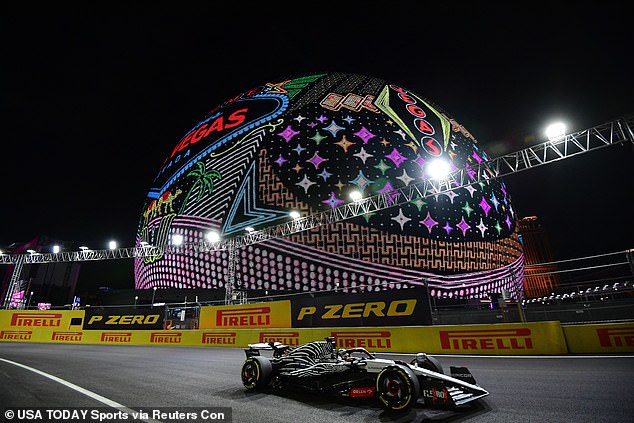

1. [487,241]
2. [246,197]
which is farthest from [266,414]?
[487,241]

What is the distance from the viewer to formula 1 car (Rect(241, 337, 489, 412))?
2920 mm

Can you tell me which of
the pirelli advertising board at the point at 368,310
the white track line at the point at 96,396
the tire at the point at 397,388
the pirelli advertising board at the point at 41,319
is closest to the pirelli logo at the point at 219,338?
the pirelli advertising board at the point at 368,310

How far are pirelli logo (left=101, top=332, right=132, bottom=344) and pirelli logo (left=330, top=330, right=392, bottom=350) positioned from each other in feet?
39.3

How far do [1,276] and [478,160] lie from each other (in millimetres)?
70160

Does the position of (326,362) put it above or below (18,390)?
above

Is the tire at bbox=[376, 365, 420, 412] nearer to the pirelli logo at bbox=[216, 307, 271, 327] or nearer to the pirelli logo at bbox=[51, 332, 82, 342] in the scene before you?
the pirelli logo at bbox=[216, 307, 271, 327]

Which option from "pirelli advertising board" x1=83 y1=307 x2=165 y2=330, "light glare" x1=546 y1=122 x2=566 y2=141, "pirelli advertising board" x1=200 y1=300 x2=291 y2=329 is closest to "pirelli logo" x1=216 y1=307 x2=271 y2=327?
"pirelli advertising board" x1=200 y1=300 x2=291 y2=329

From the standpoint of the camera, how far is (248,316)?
12.6 m

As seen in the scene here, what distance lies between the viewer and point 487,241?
103ft

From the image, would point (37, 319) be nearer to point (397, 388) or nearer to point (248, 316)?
point (248, 316)

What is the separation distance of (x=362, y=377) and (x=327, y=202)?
25.2m

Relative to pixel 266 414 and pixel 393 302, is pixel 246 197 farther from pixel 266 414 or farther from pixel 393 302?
pixel 266 414

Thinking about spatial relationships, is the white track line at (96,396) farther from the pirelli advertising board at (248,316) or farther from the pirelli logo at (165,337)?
the pirelli logo at (165,337)

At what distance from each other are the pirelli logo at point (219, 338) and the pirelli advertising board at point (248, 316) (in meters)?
0.53
